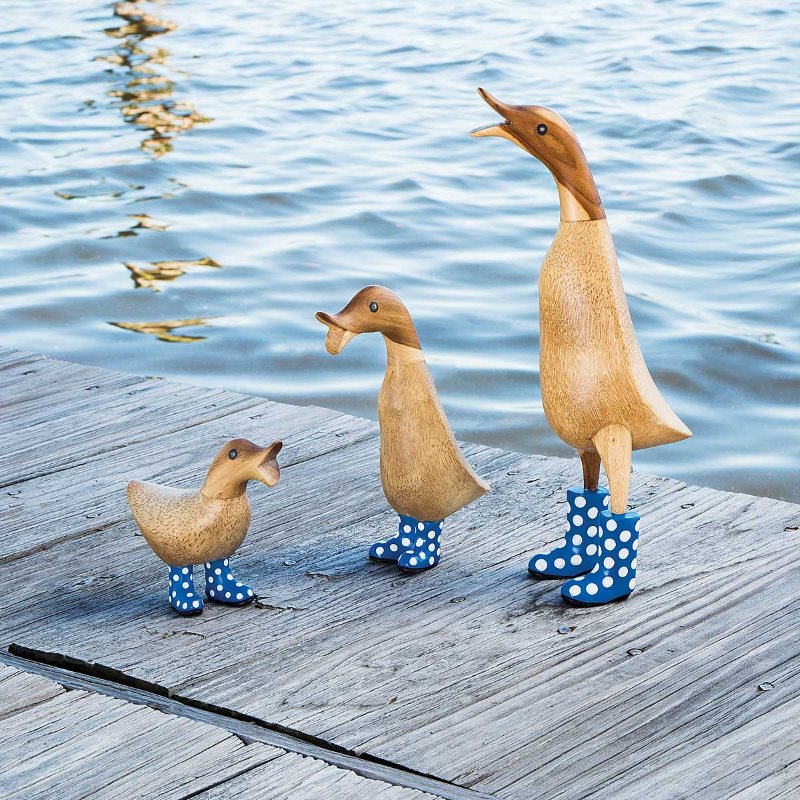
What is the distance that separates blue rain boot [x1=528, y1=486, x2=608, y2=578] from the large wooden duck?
47mm

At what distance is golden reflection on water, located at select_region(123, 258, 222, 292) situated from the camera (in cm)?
627

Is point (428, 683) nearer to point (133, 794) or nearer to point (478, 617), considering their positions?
point (478, 617)

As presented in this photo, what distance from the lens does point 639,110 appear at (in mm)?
9156

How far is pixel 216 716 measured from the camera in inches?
77.0

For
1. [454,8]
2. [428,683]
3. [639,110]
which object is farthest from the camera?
[454,8]

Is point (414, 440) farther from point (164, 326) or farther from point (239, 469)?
point (164, 326)

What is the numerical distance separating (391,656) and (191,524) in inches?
15.8

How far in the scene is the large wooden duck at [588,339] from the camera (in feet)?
7.02

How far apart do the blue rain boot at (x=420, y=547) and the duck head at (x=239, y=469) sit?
Answer: 347 millimetres

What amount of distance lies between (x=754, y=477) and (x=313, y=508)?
6.94 feet

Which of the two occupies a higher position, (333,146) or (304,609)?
(304,609)

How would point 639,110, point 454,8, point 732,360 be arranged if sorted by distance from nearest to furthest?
point 732,360 < point 639,110 < point 454,8

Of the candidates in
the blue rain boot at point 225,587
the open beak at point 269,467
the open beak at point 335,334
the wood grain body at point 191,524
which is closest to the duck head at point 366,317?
the open beak at point 335,334

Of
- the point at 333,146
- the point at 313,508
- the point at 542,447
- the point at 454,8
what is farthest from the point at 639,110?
the point at 313,508
